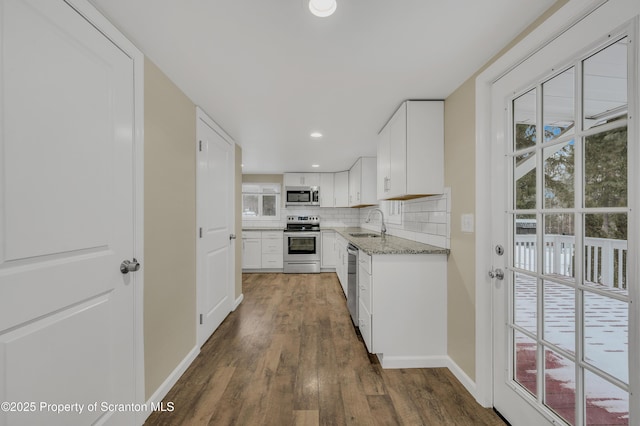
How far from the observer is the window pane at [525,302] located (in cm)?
133

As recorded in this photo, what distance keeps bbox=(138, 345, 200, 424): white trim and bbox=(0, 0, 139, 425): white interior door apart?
0.46 ft

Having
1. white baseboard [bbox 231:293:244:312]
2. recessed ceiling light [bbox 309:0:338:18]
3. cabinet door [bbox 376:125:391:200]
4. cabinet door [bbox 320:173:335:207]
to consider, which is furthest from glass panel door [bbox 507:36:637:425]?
cabinet door [bbox 320:173:335:207]

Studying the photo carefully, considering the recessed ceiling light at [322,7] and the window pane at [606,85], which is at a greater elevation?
the recessed ceiling light at [322,7]

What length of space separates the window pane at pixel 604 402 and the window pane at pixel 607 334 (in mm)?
55

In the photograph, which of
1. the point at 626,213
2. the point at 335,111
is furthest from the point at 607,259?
the point at 335,111

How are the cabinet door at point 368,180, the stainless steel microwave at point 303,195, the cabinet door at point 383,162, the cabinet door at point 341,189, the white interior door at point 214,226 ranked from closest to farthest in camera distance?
the white interior door at point 214,226, the cabinet door at point 383,162, the cabinet door at point 368,180, the cabinet door at point 341,189, the stainless steel microwave at point 303,195

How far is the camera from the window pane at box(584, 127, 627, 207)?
36.7 inches

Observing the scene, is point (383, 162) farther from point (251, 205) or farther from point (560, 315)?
point (251, 205)

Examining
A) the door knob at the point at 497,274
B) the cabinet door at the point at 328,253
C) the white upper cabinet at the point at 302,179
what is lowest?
the cabinet door at the point at 328,253

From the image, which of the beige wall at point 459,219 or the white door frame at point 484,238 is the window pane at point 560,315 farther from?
the beige wall at point 459,219

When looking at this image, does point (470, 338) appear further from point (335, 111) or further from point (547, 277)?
point (335, 111)

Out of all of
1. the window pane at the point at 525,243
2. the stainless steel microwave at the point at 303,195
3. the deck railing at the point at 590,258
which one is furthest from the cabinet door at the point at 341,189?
the deck railing at the point at 590,258

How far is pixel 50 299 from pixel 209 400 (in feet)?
3.82

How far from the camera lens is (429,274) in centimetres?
206
